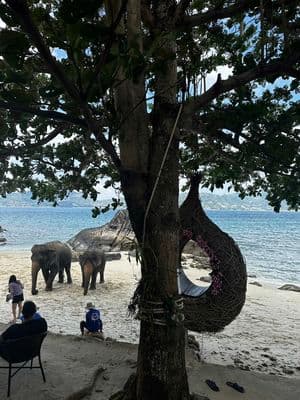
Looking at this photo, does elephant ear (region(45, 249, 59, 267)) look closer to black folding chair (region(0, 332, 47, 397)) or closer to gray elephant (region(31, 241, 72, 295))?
gray elephant (region(31, 241, 72, 295))

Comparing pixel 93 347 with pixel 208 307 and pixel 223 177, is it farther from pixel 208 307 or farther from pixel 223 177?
pixel 223 177

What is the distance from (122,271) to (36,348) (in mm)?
12956

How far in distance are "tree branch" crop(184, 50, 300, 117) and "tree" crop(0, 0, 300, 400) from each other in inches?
0.4

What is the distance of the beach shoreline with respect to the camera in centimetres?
700

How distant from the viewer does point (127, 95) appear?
3.01m

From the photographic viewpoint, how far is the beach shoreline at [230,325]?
7.00 meters

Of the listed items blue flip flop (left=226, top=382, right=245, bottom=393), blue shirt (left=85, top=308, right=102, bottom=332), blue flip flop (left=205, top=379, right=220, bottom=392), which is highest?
blue flip flop (left=205, top=379, right=220, bottom=392)

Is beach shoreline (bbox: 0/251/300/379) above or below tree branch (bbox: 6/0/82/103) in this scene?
below

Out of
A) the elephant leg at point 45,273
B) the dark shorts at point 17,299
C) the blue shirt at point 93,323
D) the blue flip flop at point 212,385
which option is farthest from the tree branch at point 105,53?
the elephant leg at point 45,273

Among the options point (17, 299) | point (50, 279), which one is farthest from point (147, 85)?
point (50, 279)

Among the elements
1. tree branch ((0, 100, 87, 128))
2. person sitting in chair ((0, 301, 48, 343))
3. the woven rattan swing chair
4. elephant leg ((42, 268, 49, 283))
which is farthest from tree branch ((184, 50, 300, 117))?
elephant leg ((42, 268, 49, 283))

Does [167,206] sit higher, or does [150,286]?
[167,206]

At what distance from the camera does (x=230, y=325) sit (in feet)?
31.3

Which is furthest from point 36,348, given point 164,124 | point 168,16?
point 168,16
